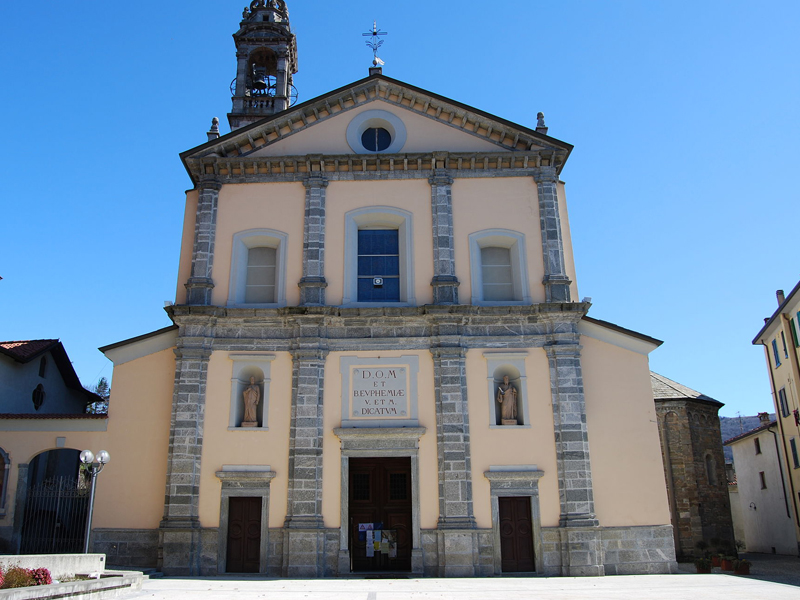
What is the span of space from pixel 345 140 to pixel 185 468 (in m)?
10.7

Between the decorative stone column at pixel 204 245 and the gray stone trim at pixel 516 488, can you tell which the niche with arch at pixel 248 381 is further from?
the gray stone trim at pixel 516 488

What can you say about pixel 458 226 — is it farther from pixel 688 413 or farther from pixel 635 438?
pixel 688 413

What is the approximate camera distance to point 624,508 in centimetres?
1802

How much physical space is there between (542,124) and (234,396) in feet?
41.0

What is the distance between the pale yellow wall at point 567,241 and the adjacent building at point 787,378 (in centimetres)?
981

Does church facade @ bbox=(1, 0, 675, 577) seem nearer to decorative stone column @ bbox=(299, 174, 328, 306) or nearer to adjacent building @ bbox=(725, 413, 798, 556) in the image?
decorative stone column @ bbox=(299, 174, 328, 306)

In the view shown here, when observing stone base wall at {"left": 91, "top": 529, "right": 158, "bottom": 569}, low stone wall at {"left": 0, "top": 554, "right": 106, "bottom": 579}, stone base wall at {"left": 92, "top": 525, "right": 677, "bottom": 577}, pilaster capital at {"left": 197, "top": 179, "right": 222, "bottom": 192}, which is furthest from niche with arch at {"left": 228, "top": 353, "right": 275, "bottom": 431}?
pilaster capital at {"left": 197, "top": 179, "right": 222, "bottom": 192}

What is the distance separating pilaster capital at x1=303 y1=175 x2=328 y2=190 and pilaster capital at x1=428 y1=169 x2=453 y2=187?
10.5ft

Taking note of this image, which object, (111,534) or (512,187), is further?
(512,187)

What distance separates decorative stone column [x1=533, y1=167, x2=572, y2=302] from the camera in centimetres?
1964

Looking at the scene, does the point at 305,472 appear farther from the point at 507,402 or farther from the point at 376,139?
the point at 376,139

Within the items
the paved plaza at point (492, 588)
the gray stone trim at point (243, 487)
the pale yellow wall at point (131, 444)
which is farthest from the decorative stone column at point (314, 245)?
the paved plaza at point (492, 588)

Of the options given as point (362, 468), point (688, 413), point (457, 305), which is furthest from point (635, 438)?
point (688, 413)

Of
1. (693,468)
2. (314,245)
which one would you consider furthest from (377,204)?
(693,468)
